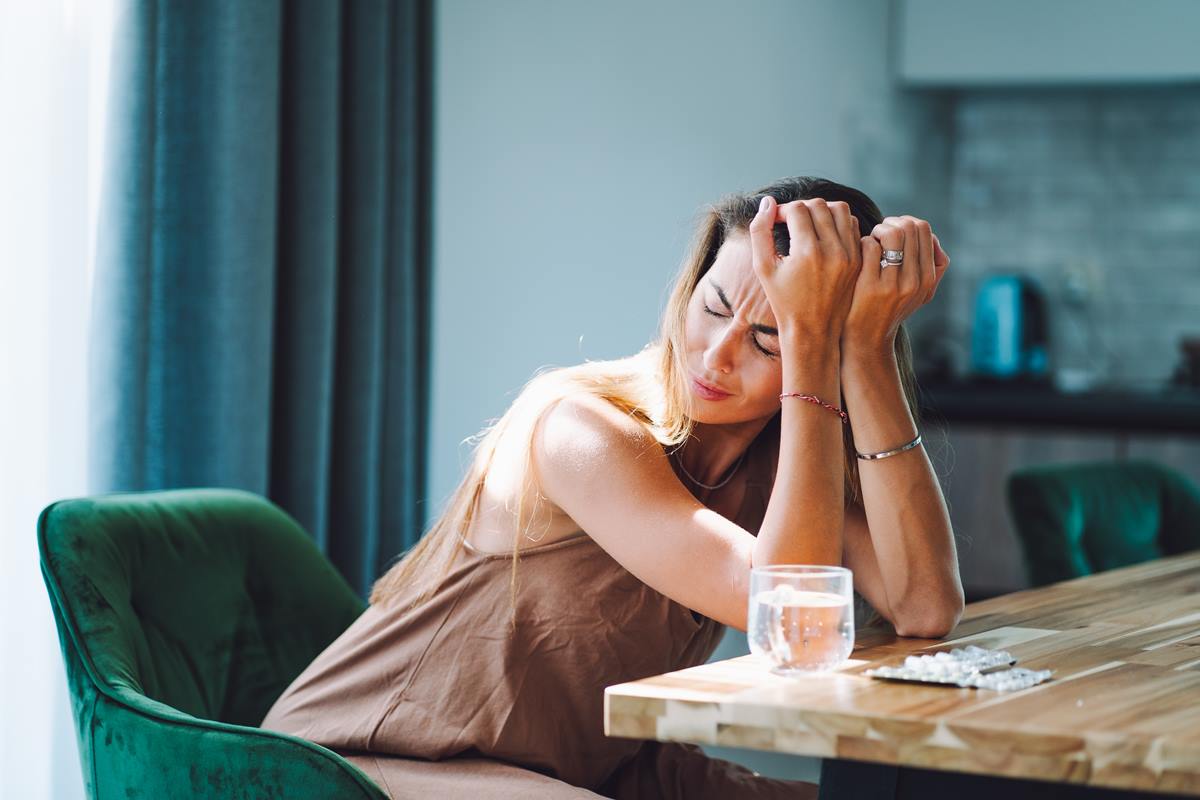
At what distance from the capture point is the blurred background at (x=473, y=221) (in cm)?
208

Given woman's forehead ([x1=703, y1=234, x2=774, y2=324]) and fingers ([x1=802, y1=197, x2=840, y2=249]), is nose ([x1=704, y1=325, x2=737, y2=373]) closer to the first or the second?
woman's forehead ([x1=703, y1=234, x2=774, y2=324])

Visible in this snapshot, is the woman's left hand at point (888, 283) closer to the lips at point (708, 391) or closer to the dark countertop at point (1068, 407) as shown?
the lips at point (708, 391)

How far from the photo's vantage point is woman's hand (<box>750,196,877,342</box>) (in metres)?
1.32

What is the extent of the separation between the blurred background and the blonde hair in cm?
59

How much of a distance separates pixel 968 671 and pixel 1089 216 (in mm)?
3951

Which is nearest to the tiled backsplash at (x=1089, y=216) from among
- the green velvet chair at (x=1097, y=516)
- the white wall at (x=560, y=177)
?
the white wall at (x=560, y=177)

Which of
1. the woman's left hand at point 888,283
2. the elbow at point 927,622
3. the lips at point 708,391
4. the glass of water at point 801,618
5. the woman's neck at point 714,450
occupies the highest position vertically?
the woman's left hand at point 888,283

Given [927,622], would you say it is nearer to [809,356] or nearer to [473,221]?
Result: [809,356]

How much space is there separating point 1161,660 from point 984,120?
153 inches

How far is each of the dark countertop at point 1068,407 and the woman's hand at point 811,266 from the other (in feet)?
8.67

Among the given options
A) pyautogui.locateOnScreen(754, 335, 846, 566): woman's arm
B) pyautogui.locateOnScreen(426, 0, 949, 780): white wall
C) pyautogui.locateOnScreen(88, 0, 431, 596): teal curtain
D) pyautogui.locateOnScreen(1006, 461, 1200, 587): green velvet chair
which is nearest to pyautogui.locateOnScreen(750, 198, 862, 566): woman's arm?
pyautogui.locateOnScreen(754, 335, 846, 566): woman's arm

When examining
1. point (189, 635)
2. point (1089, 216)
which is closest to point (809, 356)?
point (189, 635)

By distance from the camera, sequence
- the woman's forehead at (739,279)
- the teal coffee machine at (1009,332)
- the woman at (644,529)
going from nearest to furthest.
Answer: the woman at (644,529)
the woman's forehead at (739,279)
the teal coffee machine at (1009,332)

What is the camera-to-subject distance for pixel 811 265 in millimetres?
1315
